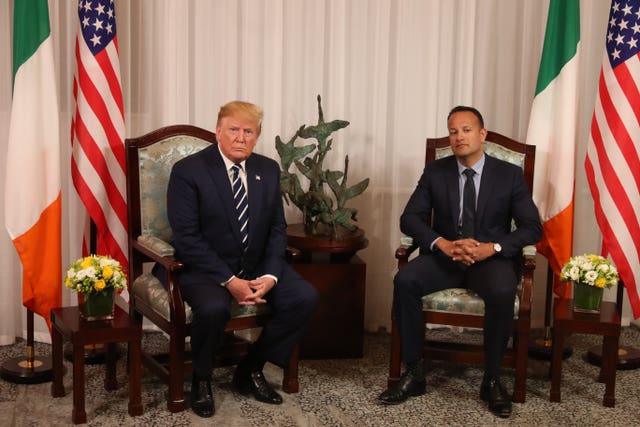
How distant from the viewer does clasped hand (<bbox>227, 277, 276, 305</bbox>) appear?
358cm

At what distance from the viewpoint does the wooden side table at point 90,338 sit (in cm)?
344

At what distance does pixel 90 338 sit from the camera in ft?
11.3

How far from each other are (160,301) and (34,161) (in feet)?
3.13

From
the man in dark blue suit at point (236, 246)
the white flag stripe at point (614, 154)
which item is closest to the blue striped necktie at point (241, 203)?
the man in dark blue suit at point (236, 246)

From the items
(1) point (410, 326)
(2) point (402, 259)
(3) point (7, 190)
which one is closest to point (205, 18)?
(3) point (7, 190)

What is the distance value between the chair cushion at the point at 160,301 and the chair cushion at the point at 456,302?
0.72 meters

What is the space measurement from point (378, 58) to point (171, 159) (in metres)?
1.47

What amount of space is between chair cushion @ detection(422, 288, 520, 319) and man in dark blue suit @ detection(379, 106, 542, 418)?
0.03 metres

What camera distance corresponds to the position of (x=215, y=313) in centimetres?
346

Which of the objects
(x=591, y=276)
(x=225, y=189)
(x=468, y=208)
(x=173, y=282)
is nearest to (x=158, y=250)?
(x=173, y=282)

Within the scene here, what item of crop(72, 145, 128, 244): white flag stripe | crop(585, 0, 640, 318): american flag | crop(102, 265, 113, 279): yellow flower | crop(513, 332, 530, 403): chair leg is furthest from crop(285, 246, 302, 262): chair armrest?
crop(585, 0, 640, 318): american flag

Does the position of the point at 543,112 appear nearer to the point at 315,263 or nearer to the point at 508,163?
Answer: the point at 508,163

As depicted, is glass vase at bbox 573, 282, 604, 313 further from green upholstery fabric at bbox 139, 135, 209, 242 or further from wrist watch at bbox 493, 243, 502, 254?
green upholstery fabric at bbox 139, 135, 209, 242

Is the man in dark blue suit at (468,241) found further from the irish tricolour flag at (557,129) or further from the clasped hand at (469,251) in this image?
the irish tricolour flag at (557,129)
